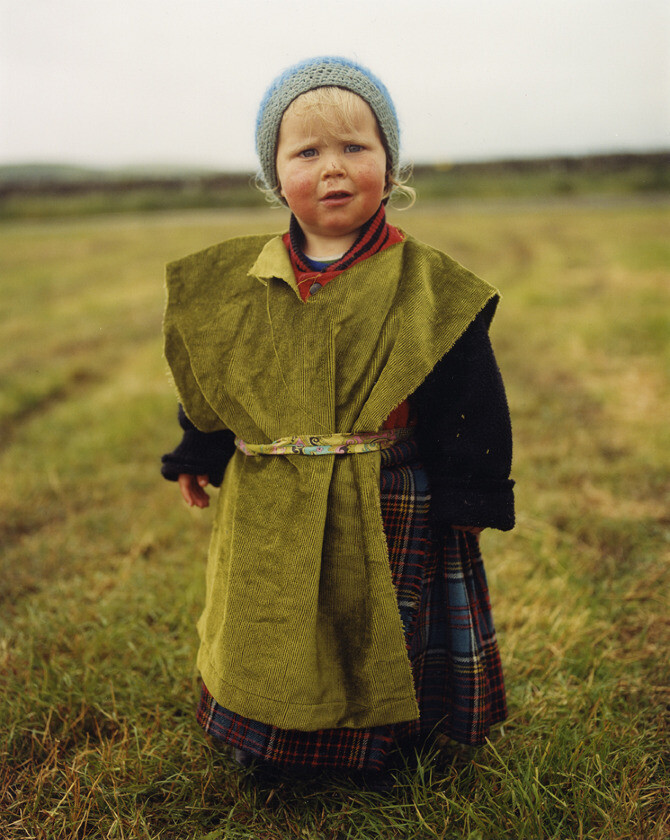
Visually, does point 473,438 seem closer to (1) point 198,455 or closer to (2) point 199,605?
(1) point 198,455

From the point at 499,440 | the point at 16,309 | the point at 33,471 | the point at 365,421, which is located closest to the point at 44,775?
the point at 365,421

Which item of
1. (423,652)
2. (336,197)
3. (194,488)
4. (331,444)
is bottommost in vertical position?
(423,652)

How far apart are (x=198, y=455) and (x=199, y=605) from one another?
89 centimetres

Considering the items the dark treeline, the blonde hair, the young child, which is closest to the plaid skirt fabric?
the young child

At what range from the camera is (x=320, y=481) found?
5.00 ft

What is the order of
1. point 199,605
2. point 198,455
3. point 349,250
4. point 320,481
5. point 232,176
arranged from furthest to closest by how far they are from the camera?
point 232,176 < point 199,605 < point 198,455 < point 349,250 < point 320,481

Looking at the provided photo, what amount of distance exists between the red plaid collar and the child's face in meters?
0.04

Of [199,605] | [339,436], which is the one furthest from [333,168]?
[199,605]

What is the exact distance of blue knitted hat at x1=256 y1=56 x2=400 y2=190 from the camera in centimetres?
156

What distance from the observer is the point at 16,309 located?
305 inches

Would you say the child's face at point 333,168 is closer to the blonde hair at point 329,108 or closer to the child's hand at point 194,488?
the blonde hair at point 329,108

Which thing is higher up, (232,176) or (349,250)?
(232,176)

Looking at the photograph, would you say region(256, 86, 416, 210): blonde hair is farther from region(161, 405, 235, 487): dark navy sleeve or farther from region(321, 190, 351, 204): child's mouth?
region(161, 405, 235, 487): dark navy sleeve

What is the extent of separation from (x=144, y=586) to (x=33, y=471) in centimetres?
144
